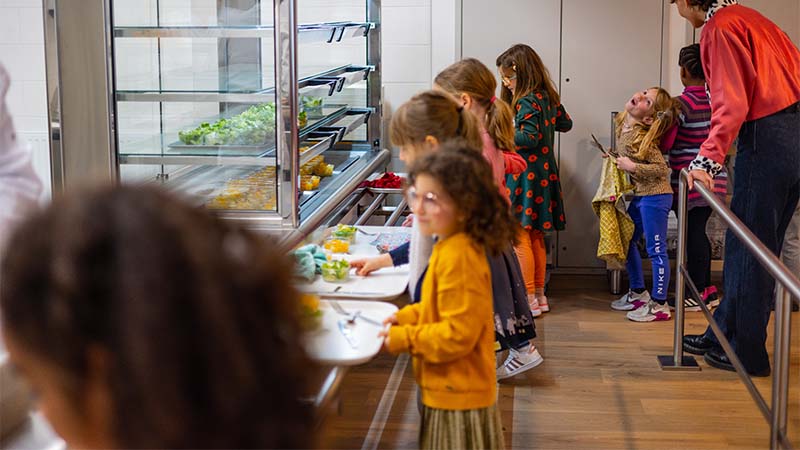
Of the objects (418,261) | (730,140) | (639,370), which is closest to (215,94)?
(418,261)

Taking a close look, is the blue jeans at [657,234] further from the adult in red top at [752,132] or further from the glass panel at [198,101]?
the glass panel at [198,101]

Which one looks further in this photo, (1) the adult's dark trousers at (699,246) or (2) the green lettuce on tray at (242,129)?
(1) the adult's dark trousers at (699,246)

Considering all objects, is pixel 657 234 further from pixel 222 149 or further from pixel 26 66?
pixel 26 66

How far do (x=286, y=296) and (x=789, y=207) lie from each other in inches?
157

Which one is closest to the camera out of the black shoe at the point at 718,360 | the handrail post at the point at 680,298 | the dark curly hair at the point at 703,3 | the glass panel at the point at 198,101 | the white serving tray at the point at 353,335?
the white serving tray at the point at 353,335

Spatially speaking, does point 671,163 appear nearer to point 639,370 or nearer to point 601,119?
point 601,119

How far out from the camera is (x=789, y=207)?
4.34 metres

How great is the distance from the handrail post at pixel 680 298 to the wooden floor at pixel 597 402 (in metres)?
0.06

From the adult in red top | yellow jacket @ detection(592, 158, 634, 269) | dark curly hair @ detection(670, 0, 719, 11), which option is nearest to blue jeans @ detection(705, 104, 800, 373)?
the adult in red top

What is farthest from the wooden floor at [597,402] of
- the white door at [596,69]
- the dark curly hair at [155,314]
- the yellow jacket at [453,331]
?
the dark curly hair at [155,314]

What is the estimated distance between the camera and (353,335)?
2.42 metres

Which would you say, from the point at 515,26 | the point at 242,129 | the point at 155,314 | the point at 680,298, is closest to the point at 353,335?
the point at 242,129

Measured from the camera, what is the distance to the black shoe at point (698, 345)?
4742 millimetres

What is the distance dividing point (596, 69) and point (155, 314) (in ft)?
18.3
